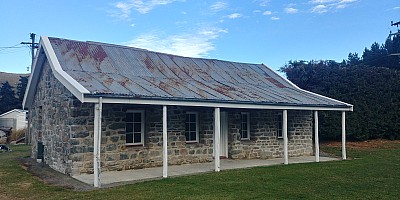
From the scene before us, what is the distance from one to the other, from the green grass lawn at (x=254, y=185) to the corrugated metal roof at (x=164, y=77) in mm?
2349

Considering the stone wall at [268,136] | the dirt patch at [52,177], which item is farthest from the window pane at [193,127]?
the dirt patch at [52,177]

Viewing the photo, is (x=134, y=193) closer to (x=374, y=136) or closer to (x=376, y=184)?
(x=376, y=184)

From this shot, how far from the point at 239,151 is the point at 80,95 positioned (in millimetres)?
7584

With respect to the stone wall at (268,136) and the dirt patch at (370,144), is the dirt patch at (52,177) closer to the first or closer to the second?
the stone wall at (268,136)

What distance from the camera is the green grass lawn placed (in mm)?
7887

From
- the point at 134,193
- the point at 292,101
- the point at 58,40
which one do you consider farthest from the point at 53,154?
the point at 292,101

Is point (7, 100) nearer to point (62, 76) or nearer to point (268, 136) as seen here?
point (268, 136)

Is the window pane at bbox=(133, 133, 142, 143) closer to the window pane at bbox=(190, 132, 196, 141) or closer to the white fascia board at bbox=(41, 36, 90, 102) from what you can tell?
the window pane at bbox=(190, 132, 196, 141)

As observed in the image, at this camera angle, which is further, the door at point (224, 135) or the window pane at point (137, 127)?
the door at point (224, 135)

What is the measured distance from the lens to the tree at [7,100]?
42031 mm

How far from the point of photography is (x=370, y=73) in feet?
69.8

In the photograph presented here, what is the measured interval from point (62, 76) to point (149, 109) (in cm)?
308

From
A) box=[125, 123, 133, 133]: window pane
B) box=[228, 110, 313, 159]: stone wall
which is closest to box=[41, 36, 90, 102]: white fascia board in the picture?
box=[125, 123, 133, 133]: window pane

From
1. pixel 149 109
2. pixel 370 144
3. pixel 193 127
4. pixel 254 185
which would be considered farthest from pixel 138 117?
pixel 370 144
